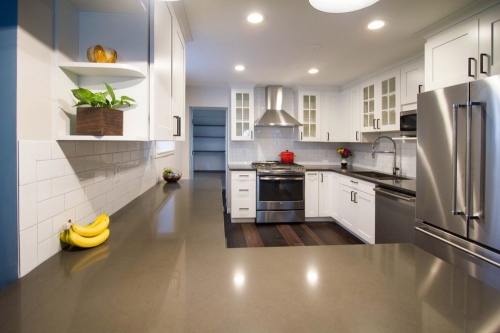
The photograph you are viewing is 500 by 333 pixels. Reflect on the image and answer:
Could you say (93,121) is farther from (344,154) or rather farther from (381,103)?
(344,154)

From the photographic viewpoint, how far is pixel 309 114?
4824 millimetres

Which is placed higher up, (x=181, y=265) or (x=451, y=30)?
(x=451, y=30)

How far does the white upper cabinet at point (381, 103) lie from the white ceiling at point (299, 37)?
188 millimetres

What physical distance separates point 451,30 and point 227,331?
107 inches

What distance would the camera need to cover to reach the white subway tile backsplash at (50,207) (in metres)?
0.98

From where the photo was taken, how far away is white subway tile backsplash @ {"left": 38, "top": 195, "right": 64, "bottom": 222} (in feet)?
3.21

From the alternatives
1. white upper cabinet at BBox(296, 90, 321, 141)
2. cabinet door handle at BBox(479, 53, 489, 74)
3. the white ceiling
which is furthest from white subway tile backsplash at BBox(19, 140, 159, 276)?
white upper cabinet at BBox(296, 90, 321, 141)

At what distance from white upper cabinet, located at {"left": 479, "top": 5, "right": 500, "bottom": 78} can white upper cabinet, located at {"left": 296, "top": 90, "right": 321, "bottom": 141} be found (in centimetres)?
289

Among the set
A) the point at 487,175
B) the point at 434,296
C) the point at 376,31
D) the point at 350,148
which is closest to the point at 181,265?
the point at 434,296

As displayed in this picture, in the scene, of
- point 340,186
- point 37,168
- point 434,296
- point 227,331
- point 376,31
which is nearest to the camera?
point 227,331

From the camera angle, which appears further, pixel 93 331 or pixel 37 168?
pixel 37 168

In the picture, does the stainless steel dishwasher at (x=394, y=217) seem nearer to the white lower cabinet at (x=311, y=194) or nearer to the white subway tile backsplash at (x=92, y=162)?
the white lower cabinet at (x=311, y=194)

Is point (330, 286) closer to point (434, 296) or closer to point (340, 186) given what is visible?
point (434, 296)

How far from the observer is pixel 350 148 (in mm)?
5102
